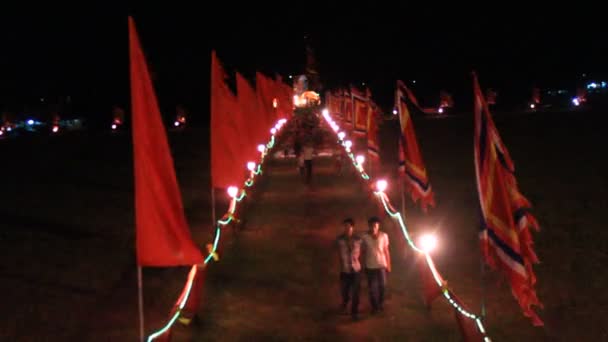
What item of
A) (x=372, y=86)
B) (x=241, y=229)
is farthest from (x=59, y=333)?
(x=372, y=86)

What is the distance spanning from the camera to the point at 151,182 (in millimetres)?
8000

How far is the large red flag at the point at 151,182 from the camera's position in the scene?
26.1ft

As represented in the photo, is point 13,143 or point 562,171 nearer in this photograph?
point 562,171

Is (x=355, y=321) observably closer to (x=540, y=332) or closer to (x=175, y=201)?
(x=540, y=332)

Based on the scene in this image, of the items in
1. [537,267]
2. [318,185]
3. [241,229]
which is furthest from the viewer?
[318,185]

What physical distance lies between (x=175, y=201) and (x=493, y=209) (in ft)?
12.3

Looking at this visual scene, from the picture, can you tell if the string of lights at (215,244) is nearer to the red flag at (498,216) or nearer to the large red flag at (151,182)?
the large red flag at (151,182)

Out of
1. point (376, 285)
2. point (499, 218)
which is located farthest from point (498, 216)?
Result: point (376, 285)

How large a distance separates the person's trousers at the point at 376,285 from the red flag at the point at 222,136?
5614 mm

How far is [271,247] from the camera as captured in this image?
1614cm

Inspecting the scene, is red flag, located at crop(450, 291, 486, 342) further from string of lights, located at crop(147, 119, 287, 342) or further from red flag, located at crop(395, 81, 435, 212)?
red flag, located at crop(395, 81, 435, 212)

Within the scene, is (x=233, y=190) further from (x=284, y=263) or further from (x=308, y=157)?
(x=308, y=157)

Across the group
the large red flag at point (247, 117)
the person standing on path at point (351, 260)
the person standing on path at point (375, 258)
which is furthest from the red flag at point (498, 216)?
the large red flag at point (247, 117)

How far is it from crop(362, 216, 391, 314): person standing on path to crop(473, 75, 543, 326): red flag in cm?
179
